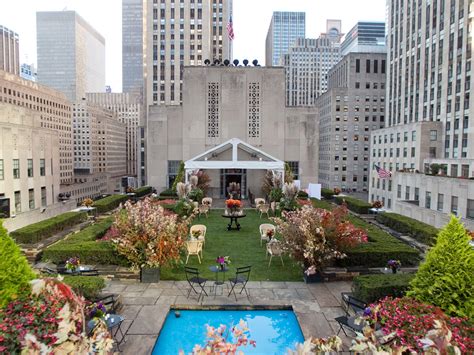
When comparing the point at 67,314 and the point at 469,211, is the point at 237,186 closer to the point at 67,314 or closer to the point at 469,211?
the point at 469,211

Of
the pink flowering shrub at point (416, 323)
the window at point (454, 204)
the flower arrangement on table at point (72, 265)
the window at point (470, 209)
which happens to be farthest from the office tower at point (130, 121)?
the pink flowering shrub at point (416, 323)

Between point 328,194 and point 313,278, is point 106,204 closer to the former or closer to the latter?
point 313,278

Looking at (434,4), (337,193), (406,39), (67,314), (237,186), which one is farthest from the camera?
(406,39)

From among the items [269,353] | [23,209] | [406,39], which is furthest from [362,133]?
[269,353]

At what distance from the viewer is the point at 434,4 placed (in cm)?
5866

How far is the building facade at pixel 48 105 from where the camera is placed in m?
101

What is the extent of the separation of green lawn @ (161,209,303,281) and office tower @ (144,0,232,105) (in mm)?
62387

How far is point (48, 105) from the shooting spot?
12175 cm

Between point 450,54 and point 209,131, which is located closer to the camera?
point 209,131

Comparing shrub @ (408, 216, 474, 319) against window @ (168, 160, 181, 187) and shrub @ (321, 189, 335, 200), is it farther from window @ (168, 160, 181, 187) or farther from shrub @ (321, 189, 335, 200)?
window @ (168, 160, 181, 187)

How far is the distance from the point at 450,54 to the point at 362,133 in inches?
1354

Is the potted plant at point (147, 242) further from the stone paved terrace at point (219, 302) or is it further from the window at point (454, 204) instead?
the window at point (454, 204)

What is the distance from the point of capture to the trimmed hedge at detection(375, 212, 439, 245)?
15.1 meters

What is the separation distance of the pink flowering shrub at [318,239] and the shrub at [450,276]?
3642 millimetres
